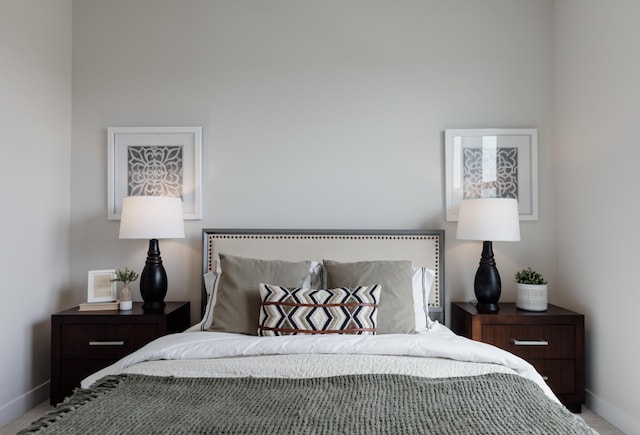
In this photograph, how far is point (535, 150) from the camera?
3.16m

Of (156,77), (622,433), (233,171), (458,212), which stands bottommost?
(622,433)

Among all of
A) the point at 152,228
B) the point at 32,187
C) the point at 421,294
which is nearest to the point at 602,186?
the point at 421,294

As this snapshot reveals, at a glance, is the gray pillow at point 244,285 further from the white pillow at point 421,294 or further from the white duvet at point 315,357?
the white pillow at point 421,294

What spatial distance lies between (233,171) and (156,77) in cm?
89

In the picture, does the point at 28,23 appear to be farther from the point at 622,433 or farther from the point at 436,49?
the point at 622,433

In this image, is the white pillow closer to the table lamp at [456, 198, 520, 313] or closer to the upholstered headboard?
the upholstered headboard

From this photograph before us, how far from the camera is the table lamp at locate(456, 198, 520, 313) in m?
2.76

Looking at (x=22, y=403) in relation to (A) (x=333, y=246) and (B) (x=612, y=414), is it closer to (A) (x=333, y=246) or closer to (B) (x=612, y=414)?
(A) (x=333, y=246)

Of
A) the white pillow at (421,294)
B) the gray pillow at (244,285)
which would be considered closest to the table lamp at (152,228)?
the gray pillow at (244,285)

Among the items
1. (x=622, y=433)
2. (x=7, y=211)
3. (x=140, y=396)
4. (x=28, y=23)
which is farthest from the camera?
(x=28, y=23)

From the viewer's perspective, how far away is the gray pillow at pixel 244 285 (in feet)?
7.97

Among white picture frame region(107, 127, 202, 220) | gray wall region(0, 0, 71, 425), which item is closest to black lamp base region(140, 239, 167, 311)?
white picture frame region(107, 127, 202, 220)

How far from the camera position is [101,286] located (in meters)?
2.93

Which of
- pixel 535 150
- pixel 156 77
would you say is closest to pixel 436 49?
pixel 535 150
